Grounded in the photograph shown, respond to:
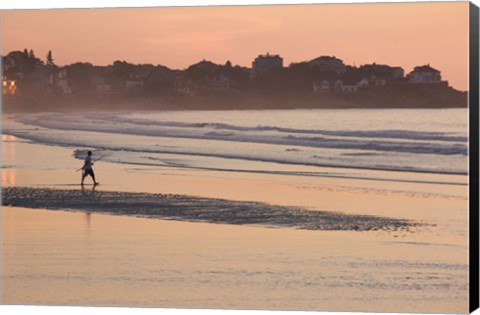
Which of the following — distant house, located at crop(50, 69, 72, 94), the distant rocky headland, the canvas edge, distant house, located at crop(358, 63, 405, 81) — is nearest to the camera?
the canvas edge

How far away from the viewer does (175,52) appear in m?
15.2

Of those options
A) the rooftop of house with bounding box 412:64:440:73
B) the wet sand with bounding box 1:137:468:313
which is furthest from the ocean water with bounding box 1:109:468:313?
the rooftop of house with bounding box 412:64:440:73

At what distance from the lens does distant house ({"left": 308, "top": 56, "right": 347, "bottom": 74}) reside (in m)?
15.0

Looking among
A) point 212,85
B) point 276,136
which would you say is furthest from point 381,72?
point 212,85

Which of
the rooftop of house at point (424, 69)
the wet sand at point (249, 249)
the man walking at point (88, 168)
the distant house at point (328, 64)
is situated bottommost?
the wet sand at point (249, 249)

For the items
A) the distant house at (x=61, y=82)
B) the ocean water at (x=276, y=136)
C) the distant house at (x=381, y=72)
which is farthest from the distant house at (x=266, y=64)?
the distant house at (x=61, y=82)

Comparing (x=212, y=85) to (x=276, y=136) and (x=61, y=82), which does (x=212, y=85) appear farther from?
(x=61, y=82)

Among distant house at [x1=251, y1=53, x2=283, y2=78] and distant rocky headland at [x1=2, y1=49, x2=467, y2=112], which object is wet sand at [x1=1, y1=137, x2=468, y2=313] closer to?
distant rocky headland at [x1=2, y1=49, x2=467, y2=112]

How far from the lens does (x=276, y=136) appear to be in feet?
52.3

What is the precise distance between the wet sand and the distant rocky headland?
0.67 m

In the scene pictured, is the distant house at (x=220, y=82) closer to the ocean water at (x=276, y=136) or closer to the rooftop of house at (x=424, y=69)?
the ocean water at (x=276, y=136)

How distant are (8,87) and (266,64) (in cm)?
249

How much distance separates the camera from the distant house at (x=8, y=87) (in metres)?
15.6

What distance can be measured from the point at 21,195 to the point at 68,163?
2.23 metres
